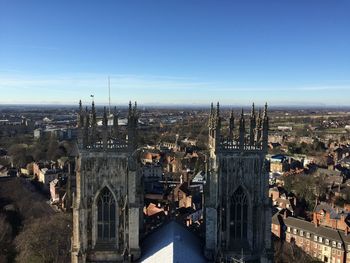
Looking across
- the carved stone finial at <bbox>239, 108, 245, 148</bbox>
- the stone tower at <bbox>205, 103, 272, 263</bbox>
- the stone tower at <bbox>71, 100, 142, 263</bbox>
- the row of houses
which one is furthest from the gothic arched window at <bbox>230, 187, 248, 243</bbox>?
the row of houses

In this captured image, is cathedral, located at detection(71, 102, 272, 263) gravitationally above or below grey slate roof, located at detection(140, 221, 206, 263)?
above

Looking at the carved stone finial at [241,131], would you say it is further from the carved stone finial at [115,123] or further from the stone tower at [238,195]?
the carved stone finial at [115,123]

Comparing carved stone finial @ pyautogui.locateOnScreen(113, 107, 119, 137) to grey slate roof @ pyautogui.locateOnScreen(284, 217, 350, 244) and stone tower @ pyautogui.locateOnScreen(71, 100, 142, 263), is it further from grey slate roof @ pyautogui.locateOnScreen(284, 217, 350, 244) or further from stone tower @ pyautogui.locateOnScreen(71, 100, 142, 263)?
grey slate roof @ pyautogui.locateOnScreen(284, 217, 350, 244)

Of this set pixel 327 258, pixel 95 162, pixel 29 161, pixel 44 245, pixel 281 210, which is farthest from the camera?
pixel 29 161

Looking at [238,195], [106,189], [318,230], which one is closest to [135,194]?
[106,189]

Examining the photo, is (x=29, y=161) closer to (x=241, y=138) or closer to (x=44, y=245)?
(x=44, y=245)

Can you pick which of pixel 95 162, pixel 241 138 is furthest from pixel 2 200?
pixel 241 138

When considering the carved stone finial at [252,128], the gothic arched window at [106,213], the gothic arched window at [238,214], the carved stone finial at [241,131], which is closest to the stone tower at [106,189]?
the gothic arched window at [106,213]

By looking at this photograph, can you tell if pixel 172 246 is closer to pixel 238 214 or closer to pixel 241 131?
pixel 238 214
